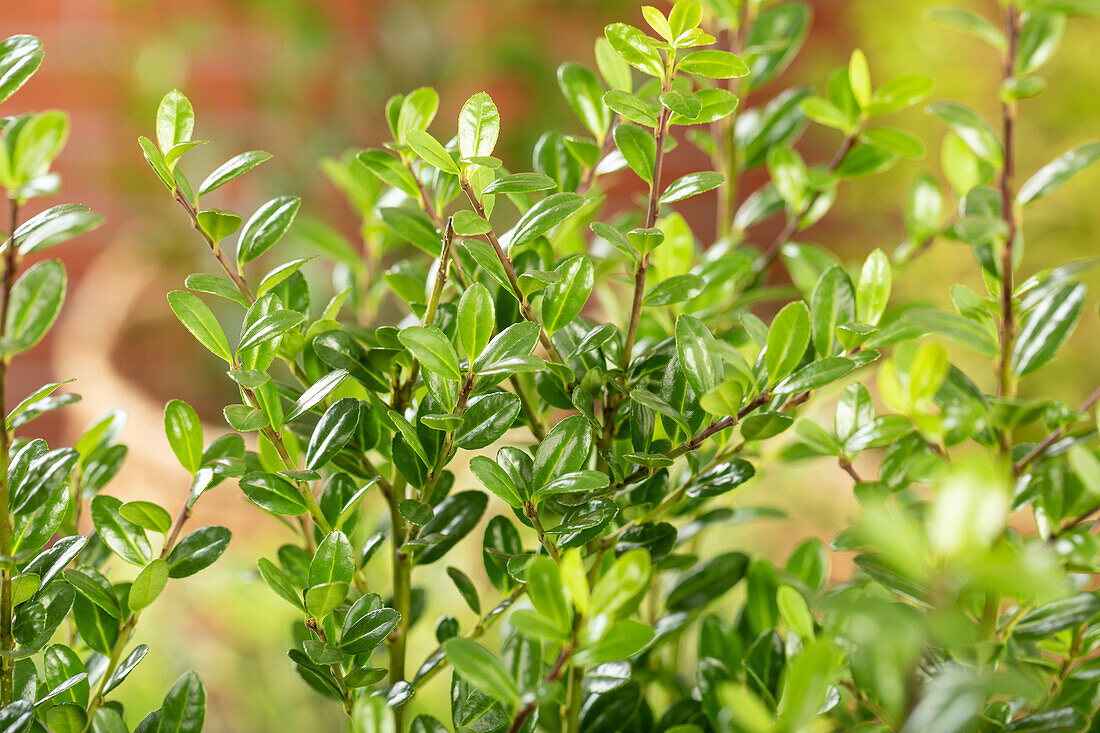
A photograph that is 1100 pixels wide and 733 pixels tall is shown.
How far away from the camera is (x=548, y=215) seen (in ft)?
0.76

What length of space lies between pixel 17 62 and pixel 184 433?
10 cm

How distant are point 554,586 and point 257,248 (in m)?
0.14

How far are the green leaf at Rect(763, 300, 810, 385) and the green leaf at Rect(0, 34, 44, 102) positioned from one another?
0.19 meters

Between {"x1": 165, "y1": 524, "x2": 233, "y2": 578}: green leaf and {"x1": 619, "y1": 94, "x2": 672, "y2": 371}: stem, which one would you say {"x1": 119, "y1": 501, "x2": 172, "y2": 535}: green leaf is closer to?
{"x1": 165, "y1": 524, "x2": 233, "y2": 578}: green leaf

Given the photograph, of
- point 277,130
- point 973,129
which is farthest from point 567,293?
point 277,130

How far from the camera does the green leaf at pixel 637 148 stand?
25 cm

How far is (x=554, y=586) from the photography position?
7.5 inches

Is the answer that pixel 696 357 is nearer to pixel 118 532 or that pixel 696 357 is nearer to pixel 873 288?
pixel 873 288

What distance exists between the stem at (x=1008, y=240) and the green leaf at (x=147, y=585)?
211 millimetres

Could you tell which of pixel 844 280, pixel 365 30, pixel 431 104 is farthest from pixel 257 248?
pixel 365 30

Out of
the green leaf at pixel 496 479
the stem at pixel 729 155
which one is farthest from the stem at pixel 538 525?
the stem at pixel 729 155

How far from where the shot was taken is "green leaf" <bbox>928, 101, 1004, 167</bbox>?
0.85 ft

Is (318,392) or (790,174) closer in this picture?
(318,392)

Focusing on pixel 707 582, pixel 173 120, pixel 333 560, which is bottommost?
pixel 707 582
